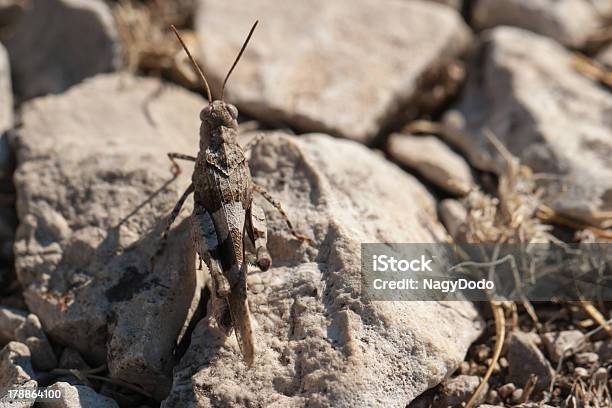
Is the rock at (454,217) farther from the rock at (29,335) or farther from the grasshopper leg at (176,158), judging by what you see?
the rock at (29,335)

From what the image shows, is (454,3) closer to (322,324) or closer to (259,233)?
(259,233)

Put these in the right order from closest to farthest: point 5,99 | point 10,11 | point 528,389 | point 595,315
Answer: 1. point 528,389
2. point 595,315
3. point 5,99
4. point 10,11

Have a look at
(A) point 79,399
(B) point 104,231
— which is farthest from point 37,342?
(B) point 104,231

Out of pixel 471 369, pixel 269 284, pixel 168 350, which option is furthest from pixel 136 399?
pixel 471 369

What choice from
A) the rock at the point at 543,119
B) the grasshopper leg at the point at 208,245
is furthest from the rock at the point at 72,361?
the rock at the point at 543,119

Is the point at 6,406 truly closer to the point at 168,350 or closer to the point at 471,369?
the point at 168,350

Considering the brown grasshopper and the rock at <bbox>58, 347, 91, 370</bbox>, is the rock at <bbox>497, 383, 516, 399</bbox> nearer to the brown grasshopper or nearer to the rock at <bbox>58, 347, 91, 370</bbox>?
the brown grasshopper

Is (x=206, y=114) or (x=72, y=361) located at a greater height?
(x=206, y=114)
